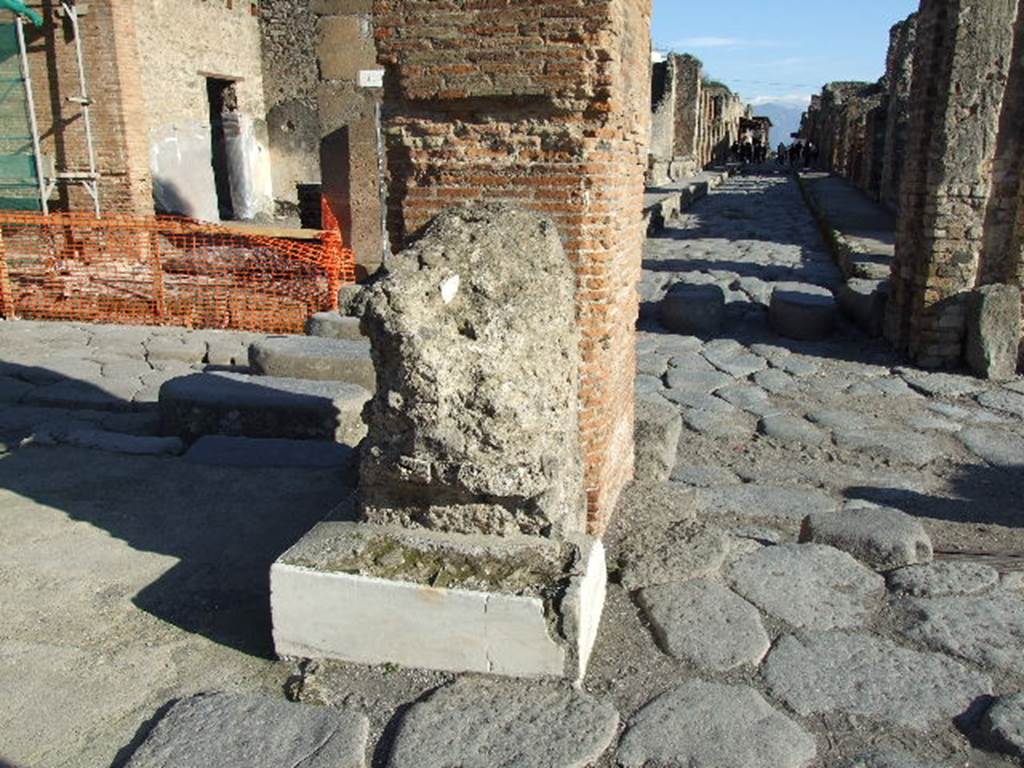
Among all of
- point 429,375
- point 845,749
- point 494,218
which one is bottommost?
point 845,749

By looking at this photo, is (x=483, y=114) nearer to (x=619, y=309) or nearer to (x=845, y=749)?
(x=619, y=309)

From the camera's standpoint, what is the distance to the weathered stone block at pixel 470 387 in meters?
2.94

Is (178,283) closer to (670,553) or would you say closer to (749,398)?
(749,398)

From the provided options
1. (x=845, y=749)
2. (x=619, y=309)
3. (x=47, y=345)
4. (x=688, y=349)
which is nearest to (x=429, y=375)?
(x=619, y=309)

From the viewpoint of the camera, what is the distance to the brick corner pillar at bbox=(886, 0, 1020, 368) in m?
7.05

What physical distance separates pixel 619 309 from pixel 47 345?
6124 millimetres

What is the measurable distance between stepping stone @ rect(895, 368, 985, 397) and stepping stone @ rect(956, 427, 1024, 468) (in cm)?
84

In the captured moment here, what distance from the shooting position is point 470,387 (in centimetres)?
295

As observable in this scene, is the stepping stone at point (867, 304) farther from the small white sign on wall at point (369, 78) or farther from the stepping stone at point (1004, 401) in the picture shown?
the small white sign on wall at point (369, 78)

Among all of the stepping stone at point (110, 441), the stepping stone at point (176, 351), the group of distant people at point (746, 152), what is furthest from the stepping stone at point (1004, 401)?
the group of distant people at point (746, 152)

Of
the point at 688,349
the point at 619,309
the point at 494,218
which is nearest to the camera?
the point at 494,218

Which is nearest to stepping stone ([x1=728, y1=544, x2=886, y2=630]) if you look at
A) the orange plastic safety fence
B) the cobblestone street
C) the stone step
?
the cobblestone street

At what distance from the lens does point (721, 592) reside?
11.6 ft

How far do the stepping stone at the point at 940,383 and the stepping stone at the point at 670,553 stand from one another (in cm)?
388
